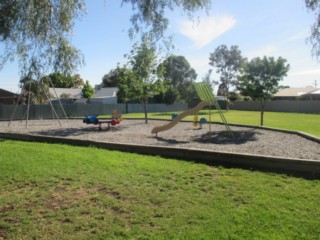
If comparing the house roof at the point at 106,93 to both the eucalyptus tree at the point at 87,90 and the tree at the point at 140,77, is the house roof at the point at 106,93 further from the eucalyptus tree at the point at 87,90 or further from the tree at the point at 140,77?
the tree at the point at 140,77

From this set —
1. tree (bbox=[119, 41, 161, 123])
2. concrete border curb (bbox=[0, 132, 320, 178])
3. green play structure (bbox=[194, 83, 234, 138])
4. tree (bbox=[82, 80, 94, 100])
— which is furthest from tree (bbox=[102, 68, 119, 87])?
concrete border curb (bbox=[0, 132, 320, 178])

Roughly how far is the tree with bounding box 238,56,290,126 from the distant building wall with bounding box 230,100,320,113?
91.6ft

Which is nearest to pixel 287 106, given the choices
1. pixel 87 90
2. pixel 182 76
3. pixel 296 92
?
pixel 296 92

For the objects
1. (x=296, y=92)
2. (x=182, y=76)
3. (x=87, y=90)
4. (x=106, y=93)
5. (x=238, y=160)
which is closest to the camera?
(x=238, y=160)

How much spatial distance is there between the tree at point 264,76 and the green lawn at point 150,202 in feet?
36.4

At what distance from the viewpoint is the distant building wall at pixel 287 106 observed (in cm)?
4199

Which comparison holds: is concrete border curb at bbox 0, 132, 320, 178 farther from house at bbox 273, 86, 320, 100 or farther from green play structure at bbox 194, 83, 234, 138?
house at bbox 273, 86, 320, 100

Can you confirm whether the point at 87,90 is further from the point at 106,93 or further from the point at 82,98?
the point at 106,93

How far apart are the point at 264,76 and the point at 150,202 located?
13927 mm

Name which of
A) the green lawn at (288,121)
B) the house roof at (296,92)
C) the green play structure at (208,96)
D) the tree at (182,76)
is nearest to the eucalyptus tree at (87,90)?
the tree at (182,76)

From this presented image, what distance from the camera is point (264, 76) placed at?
668 inches

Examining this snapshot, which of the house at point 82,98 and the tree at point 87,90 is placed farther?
the house at point 82,98

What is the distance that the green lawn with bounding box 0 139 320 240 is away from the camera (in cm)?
388

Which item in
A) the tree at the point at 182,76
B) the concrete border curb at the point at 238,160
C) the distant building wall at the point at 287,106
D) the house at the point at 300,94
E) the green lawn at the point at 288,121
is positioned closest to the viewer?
the concrete border curb at the point at 238,160
